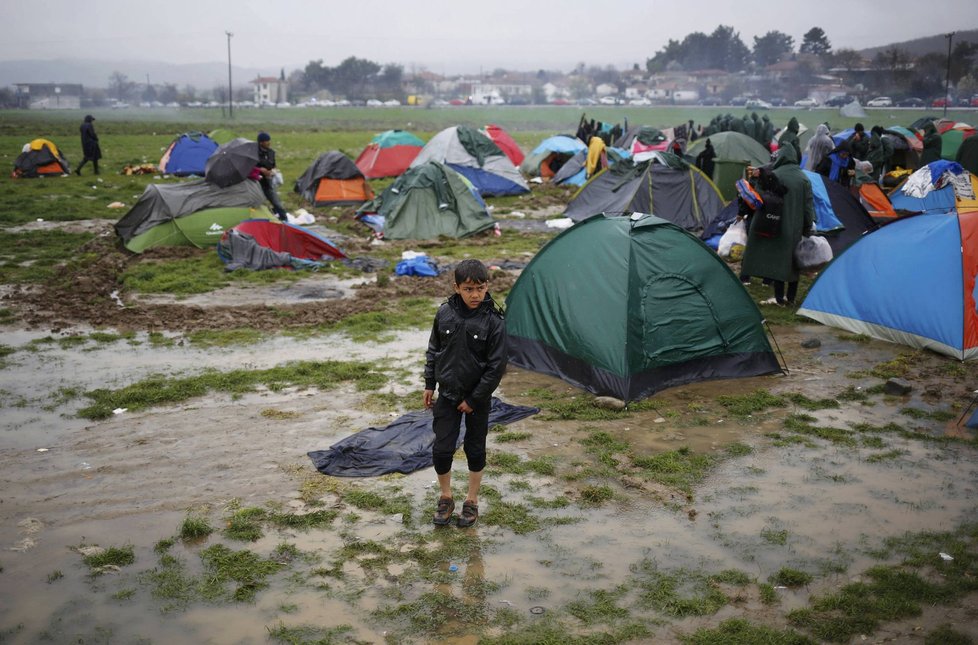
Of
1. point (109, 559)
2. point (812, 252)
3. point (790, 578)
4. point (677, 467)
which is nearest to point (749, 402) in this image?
point (677, 467)

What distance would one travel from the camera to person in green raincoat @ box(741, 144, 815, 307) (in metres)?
10.4

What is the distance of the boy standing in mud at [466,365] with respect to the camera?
18.0 feet

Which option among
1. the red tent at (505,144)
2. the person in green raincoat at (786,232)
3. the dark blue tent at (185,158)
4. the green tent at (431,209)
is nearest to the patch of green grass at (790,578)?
the person in green raincoat at (786,232)

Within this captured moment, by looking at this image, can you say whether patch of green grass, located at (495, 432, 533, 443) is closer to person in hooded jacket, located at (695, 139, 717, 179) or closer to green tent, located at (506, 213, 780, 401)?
green tent, located at (506, 213, 780, 401)

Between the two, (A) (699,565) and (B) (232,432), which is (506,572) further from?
(B) (232,432)

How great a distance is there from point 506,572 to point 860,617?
198cm

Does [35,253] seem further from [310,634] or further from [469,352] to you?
[310,634]

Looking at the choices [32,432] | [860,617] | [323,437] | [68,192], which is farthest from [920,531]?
[68,192]

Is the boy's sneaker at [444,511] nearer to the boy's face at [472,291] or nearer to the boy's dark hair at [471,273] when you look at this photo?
the boy's face at [472,291]

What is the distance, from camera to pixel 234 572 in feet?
16.6

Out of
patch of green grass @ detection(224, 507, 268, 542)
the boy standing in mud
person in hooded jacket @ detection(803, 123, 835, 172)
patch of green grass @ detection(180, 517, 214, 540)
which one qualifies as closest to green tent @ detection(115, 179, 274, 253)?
patch of green grass @ detection(224, 507, 268, 542)

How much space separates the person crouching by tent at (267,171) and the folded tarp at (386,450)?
9665 millimetres

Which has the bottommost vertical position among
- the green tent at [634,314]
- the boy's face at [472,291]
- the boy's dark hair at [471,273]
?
the green tent at [634,314]

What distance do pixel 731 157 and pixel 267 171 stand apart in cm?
1062
